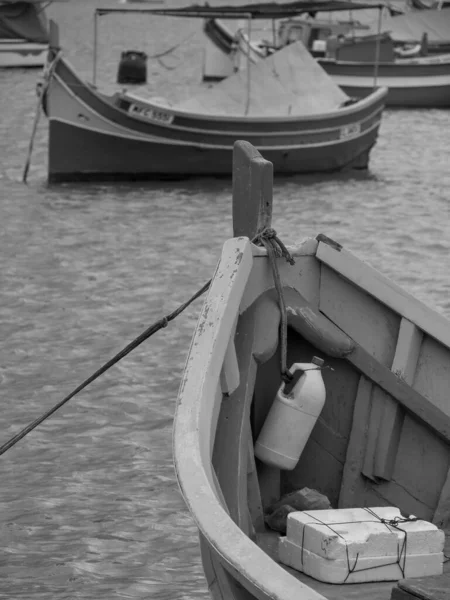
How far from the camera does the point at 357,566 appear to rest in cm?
502

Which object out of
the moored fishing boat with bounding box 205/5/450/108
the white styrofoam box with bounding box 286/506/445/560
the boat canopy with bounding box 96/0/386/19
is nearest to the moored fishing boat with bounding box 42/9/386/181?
the boat canopy with bounding box 96/0/386/19

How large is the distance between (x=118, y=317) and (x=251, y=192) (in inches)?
256

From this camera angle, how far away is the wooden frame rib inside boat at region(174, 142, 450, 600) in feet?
18.4

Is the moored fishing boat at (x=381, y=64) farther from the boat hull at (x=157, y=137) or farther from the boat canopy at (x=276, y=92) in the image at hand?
the boat hull at (x=157, y=137)

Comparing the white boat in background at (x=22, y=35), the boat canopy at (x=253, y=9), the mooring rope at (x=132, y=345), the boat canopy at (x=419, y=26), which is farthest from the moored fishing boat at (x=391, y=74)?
the mooring rope at (x=132, y=345)

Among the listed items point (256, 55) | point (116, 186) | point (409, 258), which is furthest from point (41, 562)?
point (256, 55)

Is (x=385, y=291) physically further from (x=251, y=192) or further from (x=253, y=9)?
(x=253, y=9)

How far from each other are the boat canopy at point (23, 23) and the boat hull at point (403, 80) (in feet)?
39.3

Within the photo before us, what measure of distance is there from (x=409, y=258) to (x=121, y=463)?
7531mm

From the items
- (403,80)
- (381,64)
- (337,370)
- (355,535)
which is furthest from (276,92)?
(355,535)

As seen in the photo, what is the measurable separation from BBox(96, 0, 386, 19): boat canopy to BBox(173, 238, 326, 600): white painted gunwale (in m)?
15.3

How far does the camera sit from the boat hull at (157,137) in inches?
770

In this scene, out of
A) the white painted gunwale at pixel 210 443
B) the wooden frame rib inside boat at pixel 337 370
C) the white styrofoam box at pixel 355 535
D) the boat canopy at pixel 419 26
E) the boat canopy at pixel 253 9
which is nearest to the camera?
the white painted gunwale at pixel 210 443

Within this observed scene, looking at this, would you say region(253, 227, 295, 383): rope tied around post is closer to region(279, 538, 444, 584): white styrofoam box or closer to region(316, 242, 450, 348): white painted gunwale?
region(316, 242, 450, 348): white painted gunwale
